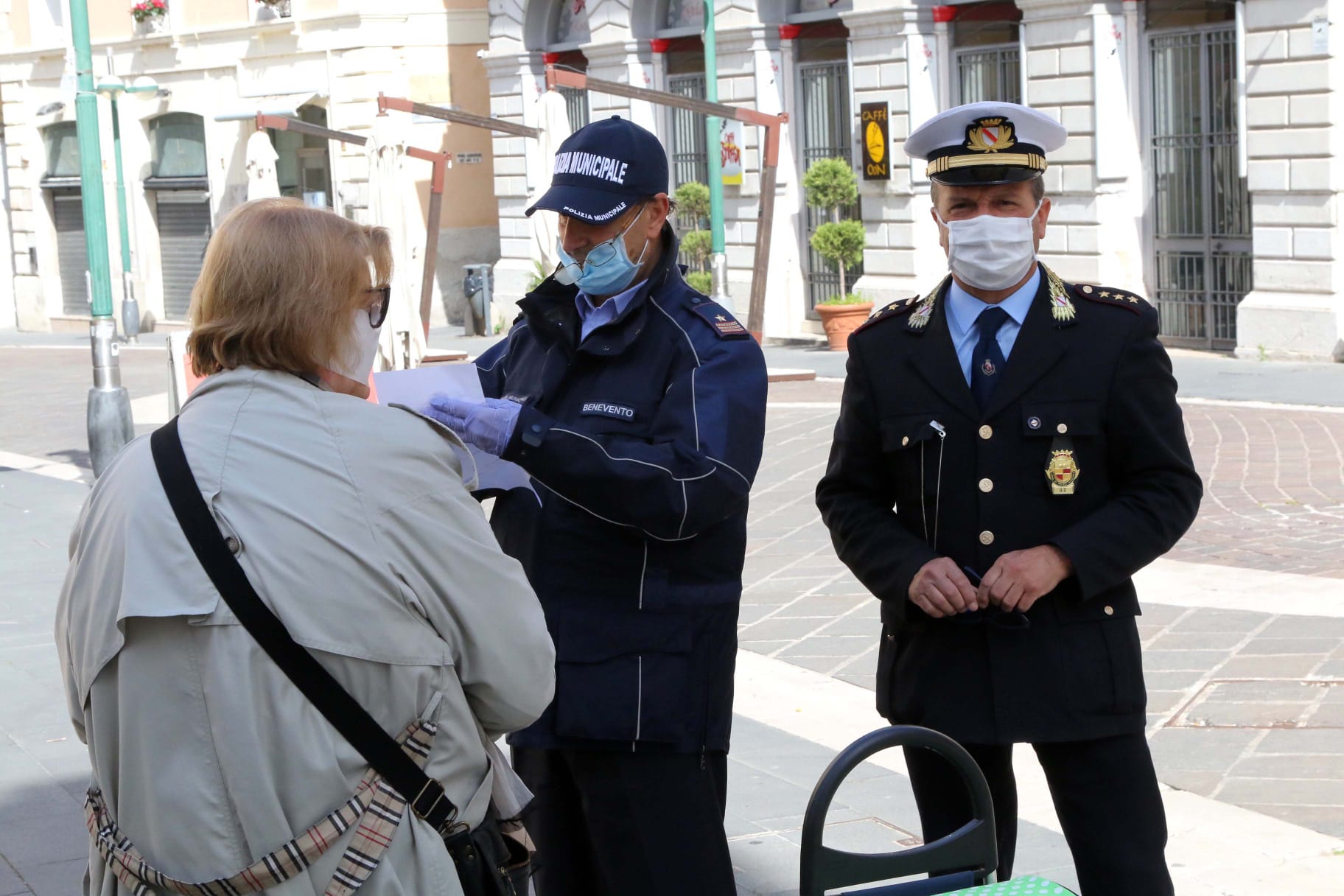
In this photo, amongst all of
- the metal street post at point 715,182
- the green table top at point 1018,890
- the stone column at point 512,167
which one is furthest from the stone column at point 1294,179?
the green table top at point 1018,890

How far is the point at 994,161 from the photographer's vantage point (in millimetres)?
3180

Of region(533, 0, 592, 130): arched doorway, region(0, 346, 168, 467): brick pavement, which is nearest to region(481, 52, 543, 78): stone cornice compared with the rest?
region(533, 0, 592, 130): arched doorway

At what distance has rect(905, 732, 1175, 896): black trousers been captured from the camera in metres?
3.01

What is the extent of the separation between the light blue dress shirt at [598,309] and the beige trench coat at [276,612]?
0.82m

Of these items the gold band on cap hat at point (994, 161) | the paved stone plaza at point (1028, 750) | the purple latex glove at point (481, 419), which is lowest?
the paved stone plaza at point (1028, 750)

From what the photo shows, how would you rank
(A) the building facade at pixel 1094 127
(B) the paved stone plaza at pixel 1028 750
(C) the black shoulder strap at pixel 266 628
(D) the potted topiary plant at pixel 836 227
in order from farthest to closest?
(D) the potted topiary plant at pixel 836 227 → (A) the building facade at pixel 1094 127 → (B) the paved stone plaza at pixel 1028 750 → (C) the black shoulder strap at pixel 266 628

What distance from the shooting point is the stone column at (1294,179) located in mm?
15398

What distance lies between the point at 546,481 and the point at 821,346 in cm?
1786

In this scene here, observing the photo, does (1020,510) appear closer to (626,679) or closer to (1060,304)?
(1060,304)

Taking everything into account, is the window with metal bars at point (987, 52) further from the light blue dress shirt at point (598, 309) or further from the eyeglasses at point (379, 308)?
the eyeglasses at point (379, 308)

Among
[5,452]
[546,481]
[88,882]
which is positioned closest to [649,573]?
[546,481]

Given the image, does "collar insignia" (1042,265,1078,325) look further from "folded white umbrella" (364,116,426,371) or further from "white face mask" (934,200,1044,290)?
"folded white umbrella" (364,116,426,371)

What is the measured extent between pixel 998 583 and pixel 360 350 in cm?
125

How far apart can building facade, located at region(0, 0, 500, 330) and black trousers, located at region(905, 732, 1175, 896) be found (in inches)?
902
